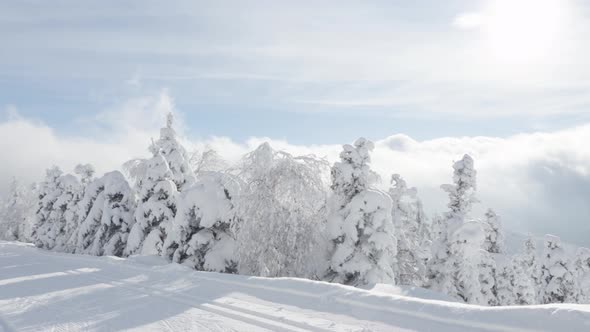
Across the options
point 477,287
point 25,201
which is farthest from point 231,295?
point 25,201

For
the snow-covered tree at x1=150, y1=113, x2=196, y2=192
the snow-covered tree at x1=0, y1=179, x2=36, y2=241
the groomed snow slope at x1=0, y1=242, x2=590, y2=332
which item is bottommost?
the snow-covered tree at x1=0, y1=179, x2=36, y2=241

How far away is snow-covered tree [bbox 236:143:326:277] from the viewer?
21047 mm

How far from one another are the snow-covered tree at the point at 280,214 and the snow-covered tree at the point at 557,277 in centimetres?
2600

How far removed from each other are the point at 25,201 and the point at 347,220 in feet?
238

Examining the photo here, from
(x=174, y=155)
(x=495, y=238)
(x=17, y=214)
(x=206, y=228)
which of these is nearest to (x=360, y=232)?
(x=206, y=228)

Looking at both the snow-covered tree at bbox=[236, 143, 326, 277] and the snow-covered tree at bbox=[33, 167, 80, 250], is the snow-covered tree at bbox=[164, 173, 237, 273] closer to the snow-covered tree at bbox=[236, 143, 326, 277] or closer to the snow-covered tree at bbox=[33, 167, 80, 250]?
the snow-covered tree at bbox=[236, 143, 326, 277]

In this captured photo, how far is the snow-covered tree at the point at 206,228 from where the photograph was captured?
22.5 meters

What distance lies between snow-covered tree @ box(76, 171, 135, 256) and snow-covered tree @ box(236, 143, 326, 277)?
1706 cm

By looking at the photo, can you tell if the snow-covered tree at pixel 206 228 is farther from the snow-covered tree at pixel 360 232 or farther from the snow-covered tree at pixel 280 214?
the snow-covered tree at pixel 360 232

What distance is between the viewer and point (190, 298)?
11234 mm

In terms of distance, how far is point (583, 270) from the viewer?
42.1 metres

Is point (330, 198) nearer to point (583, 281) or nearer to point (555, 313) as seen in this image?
point (555, 313)

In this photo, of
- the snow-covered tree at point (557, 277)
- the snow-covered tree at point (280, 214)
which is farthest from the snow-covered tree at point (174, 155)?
the snow-covered tree at point (557, 277)

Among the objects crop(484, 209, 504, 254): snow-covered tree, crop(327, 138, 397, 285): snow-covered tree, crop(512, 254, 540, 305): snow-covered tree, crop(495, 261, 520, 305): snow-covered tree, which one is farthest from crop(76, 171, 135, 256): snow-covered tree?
crop(512, 254, 540, 305): snow-covered tree
